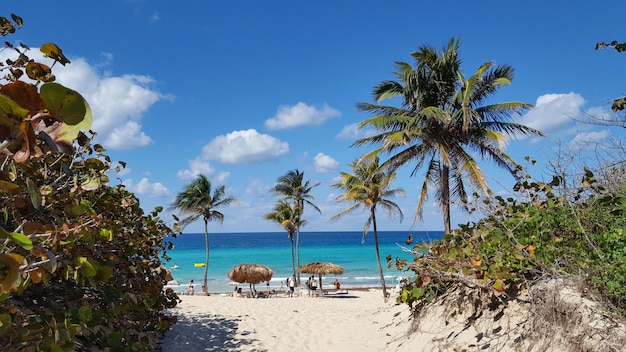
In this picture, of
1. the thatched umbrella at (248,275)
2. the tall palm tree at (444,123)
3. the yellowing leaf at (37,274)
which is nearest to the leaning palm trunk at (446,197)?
the tall palm tree at (444,123)

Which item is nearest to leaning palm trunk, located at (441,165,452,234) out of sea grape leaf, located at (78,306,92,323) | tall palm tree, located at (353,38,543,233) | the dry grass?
tall palm tree, located at (353,38,543,233)

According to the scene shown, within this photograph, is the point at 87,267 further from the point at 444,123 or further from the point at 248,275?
the point at 248,275

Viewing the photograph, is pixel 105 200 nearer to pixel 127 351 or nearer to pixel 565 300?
pixel 127 351

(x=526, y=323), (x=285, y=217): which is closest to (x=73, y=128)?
(x=526, y=323)

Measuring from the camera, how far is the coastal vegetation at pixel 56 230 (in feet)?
4.19

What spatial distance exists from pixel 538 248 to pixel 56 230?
16.9 feet

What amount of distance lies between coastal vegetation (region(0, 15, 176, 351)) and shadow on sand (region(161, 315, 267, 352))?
1.27 metres

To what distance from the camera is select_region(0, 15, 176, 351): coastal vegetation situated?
4.19ft

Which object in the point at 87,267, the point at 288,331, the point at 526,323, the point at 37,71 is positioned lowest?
the point at 288,331

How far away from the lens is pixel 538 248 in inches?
190

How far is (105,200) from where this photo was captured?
4402 mm

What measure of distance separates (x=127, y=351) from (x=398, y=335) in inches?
166

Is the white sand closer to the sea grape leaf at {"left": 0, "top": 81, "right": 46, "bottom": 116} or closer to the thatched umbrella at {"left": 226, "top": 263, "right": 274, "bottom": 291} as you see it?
the sea grape leaf at {"left": 0, "top": 81, "right": 46, "bottom": 116}

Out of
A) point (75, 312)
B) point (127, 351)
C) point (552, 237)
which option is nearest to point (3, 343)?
point (75, 312)
